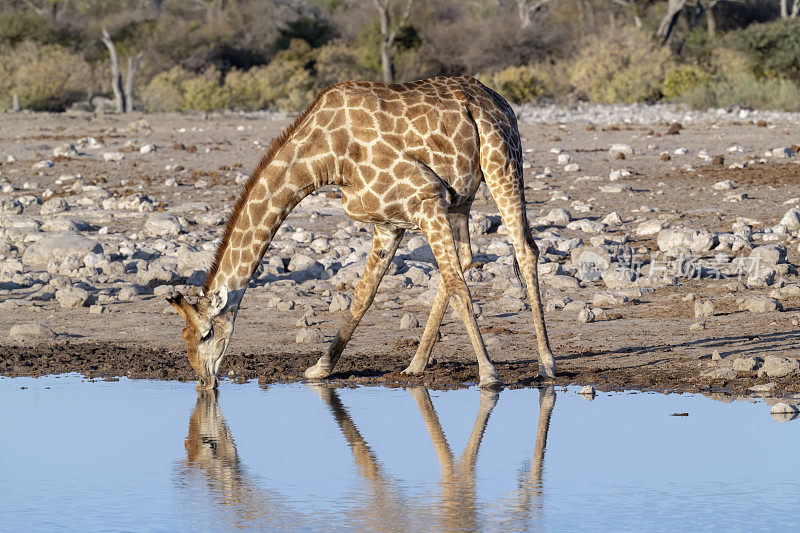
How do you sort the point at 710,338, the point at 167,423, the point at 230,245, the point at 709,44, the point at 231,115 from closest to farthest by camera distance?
the point at 167,423 → the point at 230,245 → the point at 710,338 → the point at 231,115 → the point at 709,44

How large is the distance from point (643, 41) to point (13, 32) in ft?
76.9

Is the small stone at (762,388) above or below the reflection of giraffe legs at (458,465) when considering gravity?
below

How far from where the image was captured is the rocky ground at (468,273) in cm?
793

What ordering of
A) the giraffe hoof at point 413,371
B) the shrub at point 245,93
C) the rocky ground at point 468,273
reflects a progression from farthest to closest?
the shrub at point 245,93 → the rocky ground at point 468,273 → the giraffe hoof at point 413,371

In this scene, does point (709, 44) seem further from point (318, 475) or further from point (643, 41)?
point (318, 475)

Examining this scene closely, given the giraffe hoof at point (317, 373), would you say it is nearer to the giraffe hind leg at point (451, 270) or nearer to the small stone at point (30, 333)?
the giraffe hind leg at point (451, 270)

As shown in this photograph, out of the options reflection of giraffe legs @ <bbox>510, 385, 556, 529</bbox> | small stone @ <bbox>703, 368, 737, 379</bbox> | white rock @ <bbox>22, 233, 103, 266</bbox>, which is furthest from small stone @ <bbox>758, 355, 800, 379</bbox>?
white rock @ <bbox>22, 233, 103, 266</bbox>

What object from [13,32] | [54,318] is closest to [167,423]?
[54,318]

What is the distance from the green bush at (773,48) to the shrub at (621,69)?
2.44 metres

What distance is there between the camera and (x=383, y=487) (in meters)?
4.95

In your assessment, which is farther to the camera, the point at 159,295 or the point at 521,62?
the point at 521,62

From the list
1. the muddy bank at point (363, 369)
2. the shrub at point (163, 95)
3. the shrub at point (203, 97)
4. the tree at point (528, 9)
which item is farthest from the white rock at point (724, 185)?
the tree at point (528, 9)

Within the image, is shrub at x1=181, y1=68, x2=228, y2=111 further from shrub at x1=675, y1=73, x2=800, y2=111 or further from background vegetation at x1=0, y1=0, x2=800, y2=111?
shrub at x1=675, y1=73, x2=800, y2=111

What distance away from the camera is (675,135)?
66.2 feet
